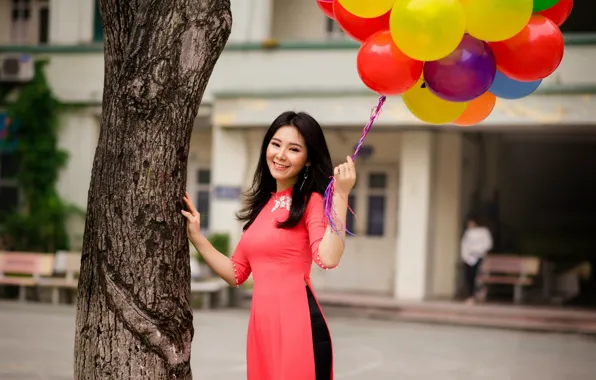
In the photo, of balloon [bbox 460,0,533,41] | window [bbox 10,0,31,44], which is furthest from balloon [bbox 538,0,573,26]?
window [bbox 10,0,31,44]

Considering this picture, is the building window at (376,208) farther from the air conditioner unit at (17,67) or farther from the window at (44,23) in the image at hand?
the window at (44,23)

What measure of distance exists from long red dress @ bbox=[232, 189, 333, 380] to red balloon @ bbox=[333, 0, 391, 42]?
36.6 inches

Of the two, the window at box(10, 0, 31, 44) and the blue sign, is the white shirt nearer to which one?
the blue sign

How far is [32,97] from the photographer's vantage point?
18.0 m

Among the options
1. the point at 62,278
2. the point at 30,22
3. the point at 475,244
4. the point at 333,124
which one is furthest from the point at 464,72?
the point at 30,22

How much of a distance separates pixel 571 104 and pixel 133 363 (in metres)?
12.2

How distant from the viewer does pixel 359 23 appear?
4551 millimetres

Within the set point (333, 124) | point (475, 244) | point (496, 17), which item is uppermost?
point (333, 124)

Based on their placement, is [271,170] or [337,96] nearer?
[271,170]

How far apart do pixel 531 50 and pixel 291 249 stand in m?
1.46

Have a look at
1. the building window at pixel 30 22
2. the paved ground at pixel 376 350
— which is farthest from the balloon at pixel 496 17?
the building window at pixel 30 22

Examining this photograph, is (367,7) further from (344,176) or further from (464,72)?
(344,176)

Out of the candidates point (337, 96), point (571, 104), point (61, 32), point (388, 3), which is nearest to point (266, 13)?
point (337, 96)

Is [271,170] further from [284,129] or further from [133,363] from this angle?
[133,363]
